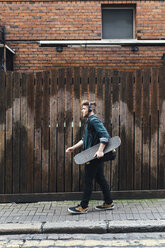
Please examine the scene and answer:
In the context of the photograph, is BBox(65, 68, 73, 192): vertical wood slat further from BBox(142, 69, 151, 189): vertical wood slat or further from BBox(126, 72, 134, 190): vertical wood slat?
BBox(142, 69, 151, 189): vertical wood slat

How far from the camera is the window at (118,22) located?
902 centimetres

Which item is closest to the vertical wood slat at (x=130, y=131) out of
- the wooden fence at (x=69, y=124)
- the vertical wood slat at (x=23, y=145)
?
the wooden fence at (x=69, y=124)

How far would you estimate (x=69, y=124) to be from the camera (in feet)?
18.1

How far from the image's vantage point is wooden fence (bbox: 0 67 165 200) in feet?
18.0

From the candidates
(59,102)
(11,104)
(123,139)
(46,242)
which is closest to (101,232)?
(46,242)

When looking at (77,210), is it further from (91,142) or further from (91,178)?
(91,142)

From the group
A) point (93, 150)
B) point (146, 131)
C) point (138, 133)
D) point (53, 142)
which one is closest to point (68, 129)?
point (53, 142)

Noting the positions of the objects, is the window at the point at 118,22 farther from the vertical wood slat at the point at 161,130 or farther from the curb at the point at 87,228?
the curb at the point at 87,228

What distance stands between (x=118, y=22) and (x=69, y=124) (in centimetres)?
497

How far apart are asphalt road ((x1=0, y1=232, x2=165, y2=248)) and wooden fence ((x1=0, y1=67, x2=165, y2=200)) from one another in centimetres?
149

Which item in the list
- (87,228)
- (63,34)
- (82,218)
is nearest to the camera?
(87,228)

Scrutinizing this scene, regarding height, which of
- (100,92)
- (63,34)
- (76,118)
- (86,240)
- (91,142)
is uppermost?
(63,34)

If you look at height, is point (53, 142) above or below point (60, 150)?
above

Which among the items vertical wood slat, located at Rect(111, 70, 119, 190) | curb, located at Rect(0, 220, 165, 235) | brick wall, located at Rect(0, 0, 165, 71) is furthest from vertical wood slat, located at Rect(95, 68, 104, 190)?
brick wall, located at Rect(0, 0, 165, 71)
